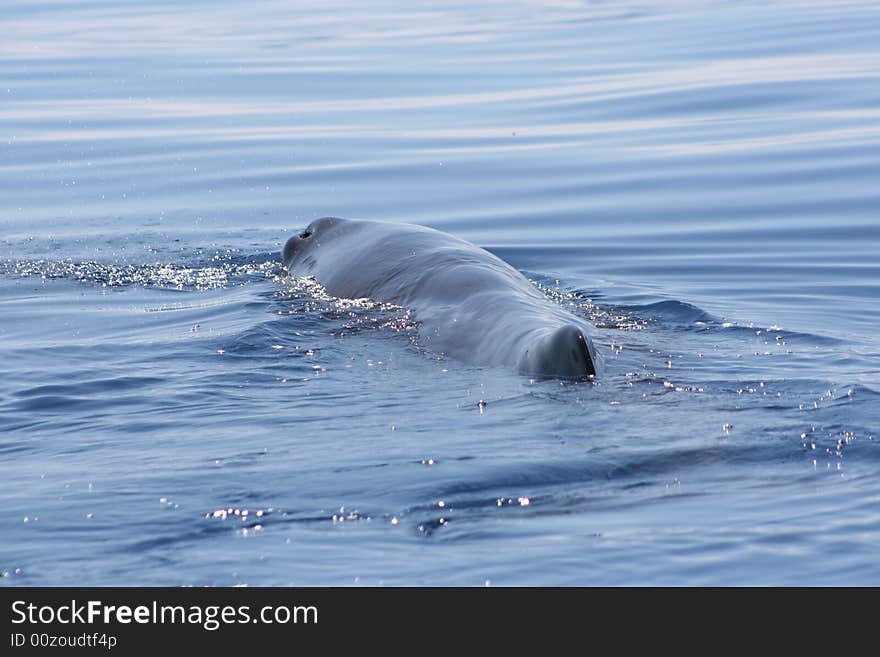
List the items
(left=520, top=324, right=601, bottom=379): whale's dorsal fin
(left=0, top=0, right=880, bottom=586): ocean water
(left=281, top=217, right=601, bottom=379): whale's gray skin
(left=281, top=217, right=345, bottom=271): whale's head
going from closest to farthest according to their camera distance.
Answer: (left=0, top=0, right=880, bottom=586): ocean water
(left=520, top=324, right=601, bottom=379): whale's dorsal fin
(left=281, top=217, right=601, bottom=379): whale's gray skin
(left=281, top=217, right=345, bottom=271): whale's head

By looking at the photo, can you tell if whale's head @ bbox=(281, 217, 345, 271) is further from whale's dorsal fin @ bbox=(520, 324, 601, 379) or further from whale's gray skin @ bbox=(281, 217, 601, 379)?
whale's dorsal fin @ bbox=(520, 324, 601, 379)

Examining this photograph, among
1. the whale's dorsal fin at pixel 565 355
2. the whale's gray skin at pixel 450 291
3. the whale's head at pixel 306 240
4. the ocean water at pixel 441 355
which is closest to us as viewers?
the ocean water at pixel 441 355

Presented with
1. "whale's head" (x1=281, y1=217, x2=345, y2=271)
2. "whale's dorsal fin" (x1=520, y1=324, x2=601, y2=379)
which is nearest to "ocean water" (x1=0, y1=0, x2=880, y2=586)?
"whale's dorsal fin" (x1=520, y1=324, x2=601, y2=379)

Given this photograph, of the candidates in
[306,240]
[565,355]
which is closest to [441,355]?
[565,355]

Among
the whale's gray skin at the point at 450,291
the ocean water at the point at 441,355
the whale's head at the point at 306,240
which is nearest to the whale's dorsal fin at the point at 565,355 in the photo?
the whale's gray skin at the point at 450,291

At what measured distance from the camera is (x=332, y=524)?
6402 millimetres


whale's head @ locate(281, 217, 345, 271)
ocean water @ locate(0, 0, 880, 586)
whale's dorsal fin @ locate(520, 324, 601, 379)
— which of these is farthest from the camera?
whale's head @ locate(281, 217, 345, 271)

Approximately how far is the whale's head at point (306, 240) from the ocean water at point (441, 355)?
0.50 m

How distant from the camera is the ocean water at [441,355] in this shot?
6.21 m

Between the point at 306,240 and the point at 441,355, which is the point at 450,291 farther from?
the point at 306,240

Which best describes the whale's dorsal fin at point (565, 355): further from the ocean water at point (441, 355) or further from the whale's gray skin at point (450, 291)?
the ocean water at point (441, 355)

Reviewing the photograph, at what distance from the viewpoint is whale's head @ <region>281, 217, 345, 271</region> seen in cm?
1293
